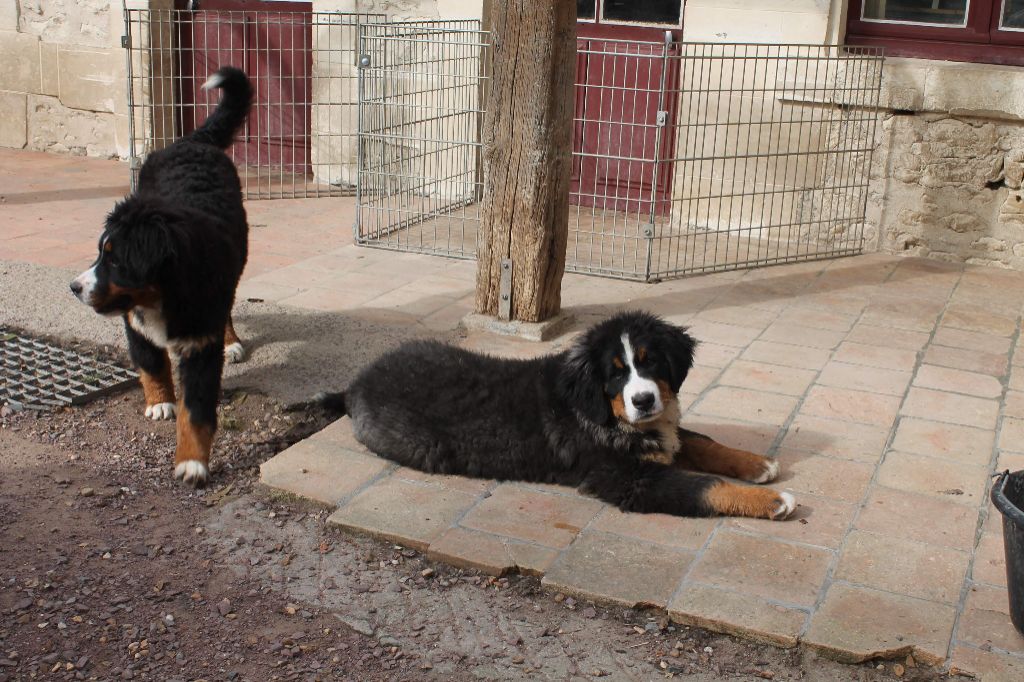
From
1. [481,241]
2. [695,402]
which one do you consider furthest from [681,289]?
[695,402]

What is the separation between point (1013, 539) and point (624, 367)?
131cm

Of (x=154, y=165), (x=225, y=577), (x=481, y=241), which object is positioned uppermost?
(x=154, y=165)

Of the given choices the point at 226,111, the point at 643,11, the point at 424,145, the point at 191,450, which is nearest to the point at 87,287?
the point at 191,450

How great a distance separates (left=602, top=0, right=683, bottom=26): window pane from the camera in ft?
26.9

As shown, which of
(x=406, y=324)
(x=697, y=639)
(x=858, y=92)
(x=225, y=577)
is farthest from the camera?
(x=858, y=92)

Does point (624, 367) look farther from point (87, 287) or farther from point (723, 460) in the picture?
point (87, 287)

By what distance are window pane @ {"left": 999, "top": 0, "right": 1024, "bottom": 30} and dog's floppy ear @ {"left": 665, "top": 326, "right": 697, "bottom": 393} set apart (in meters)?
4.64

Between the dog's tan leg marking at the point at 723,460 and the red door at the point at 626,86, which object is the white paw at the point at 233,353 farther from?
the red door at the point at 626,86

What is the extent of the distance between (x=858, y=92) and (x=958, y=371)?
8.65ft

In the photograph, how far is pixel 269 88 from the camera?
9375mm

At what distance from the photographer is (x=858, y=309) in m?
6.32

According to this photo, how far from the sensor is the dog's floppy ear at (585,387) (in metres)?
3.79

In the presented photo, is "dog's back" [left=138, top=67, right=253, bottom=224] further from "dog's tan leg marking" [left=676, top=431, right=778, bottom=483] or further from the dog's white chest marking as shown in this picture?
"dog's tan leg marking" [left=676, top=431, right=778, bottom=483]

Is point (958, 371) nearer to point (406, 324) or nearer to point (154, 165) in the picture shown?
point (406, 324)
